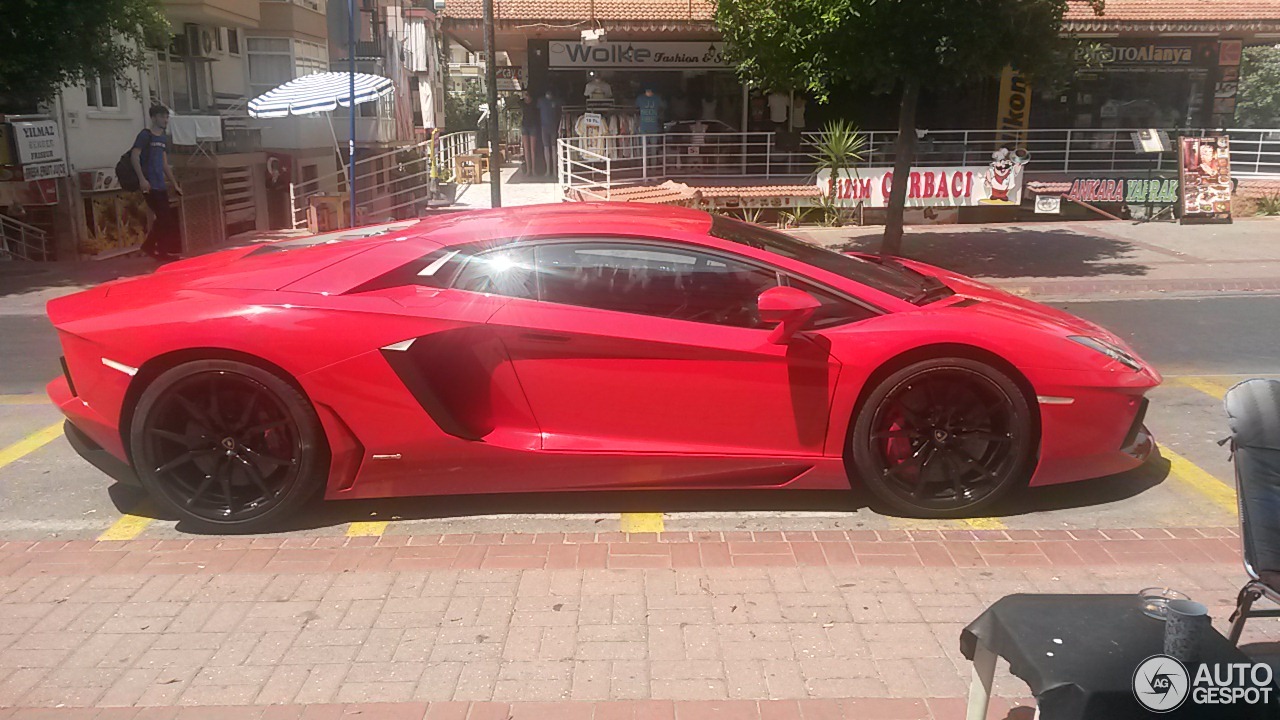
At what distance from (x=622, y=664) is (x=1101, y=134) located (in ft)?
69.3

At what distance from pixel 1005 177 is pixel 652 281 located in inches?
553

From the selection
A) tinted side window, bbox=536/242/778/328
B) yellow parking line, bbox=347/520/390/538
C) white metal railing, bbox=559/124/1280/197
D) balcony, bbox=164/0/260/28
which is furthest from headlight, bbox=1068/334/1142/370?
balcony, bbox=164/0/260/28

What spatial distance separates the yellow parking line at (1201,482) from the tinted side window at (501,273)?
3.33 m

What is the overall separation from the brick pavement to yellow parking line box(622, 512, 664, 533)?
0.35 feet

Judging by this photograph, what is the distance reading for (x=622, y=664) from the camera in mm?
3303

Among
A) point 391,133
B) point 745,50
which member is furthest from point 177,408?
point 391,133

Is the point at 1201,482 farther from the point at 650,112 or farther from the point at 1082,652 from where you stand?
the point at 650,112

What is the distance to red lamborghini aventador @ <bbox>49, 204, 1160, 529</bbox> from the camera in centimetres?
427

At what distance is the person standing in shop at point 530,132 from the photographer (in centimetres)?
2198

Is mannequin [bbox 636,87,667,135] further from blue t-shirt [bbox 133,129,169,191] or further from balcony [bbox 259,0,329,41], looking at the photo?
blue t-shirt [bbox 133,129,169,191]

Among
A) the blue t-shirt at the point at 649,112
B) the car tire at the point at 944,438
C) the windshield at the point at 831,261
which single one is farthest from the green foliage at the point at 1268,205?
the car tire at the point at 944,438

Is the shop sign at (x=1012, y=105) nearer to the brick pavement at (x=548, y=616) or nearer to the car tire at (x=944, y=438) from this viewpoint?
the car tire at (x=944, y=438)

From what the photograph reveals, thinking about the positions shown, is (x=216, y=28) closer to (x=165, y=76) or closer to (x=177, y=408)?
(x=165, y=76)

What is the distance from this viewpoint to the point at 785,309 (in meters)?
4.14
